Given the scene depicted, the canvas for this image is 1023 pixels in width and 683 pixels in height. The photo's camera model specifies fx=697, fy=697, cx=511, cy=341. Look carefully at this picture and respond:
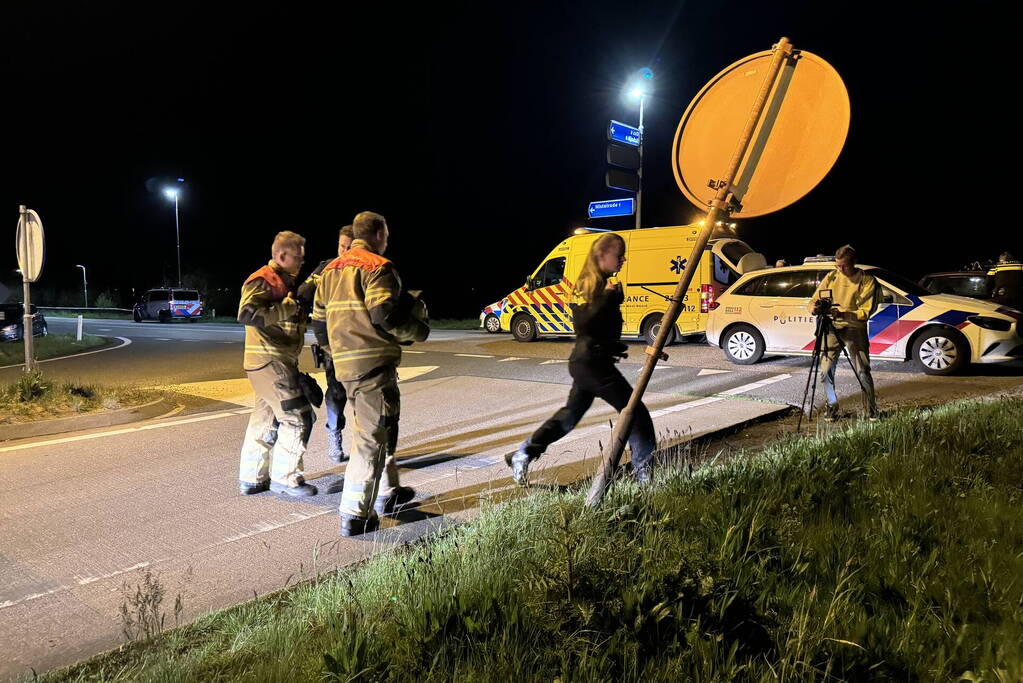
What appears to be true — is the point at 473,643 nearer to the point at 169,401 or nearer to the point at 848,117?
the point at 848,117

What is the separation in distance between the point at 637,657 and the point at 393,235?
62139mm

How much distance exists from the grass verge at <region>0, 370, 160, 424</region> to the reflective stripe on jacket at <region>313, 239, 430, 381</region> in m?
5.23

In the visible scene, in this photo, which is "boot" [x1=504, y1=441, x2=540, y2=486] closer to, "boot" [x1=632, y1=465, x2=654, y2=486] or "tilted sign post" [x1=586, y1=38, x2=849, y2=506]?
"boot" [x1=632, y1=465, x2=654, y2=486]

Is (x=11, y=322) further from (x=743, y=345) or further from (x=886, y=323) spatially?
(x=886, y=323)

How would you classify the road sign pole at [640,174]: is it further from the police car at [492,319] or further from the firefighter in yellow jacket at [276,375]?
the firefighter in yellow jacket at [276,375]

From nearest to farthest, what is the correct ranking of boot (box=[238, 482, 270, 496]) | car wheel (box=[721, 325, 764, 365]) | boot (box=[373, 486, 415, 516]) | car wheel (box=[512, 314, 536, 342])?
boot (box=[373, 486, 415, 516]) → boot (box=[238, 482, 270, 496]) → car wheel (box=[721, 325, 764, 365]) → car wheel (box=[512, 314, 536, 342])

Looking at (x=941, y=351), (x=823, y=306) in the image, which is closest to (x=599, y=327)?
(x=823, y=306)

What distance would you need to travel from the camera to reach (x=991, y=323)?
979 centimetres

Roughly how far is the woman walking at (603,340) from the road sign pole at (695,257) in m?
0.70

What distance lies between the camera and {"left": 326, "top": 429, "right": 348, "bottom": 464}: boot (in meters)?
6.01

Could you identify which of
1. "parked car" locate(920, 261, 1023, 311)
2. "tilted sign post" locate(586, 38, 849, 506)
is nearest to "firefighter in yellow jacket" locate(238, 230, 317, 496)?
"tilted sign post" locate(586, 38, 849, 506)

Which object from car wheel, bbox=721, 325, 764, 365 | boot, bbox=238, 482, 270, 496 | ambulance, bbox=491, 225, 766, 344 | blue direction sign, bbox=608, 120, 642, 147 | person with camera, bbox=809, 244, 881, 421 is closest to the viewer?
boot, bbox=238, 482, 270, 496

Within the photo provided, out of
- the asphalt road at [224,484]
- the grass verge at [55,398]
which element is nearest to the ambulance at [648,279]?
the asphalt road at [224,484]

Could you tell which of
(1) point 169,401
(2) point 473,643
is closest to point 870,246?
(1) point 169,401
